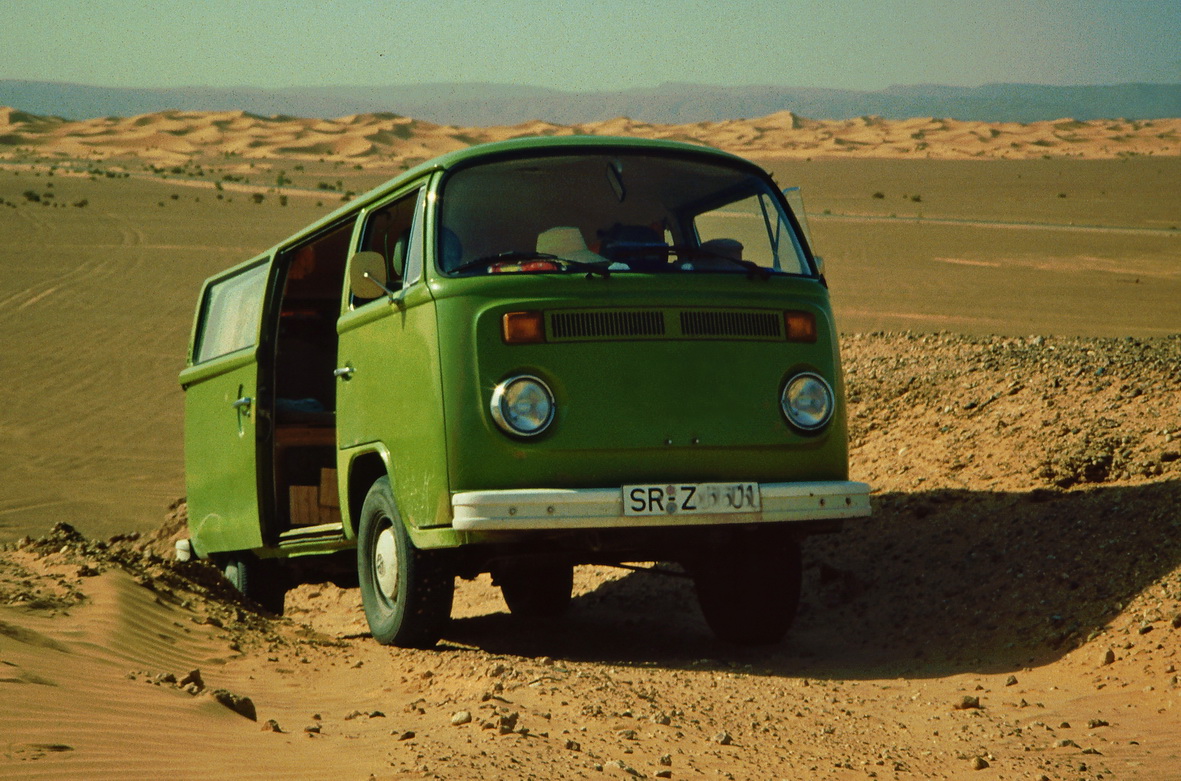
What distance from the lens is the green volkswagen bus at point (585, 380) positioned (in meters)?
5.65

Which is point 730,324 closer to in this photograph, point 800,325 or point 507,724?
point 800,325

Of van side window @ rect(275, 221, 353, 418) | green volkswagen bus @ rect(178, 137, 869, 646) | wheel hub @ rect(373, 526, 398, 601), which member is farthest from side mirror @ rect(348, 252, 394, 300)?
van side window @ rect(275, 221, 353, 418)

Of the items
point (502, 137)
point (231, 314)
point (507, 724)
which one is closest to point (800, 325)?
point (507, 724)

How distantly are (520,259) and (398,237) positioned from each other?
3.36 feet

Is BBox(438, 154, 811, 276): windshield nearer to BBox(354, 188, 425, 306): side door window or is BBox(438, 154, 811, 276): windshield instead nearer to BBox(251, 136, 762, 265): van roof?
BBox(251, 136, 762, 265): van roof

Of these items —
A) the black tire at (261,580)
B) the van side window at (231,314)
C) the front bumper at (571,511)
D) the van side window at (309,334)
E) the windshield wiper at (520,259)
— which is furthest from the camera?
the van side window at (309,334)

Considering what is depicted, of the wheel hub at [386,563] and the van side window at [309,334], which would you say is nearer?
the wheel hub at [386,563]

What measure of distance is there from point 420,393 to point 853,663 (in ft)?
8.56

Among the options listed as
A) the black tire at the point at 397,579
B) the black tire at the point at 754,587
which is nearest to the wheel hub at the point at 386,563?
the black tire at the point at 397,579

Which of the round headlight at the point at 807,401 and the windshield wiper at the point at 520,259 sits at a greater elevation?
the windshield wiper at the point at 520,259

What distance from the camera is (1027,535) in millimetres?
7387

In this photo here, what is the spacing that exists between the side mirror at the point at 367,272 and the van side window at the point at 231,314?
2.00 m

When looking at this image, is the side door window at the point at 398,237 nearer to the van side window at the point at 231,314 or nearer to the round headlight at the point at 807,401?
the van side window at the point at 231,314

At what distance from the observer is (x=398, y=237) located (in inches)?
265
